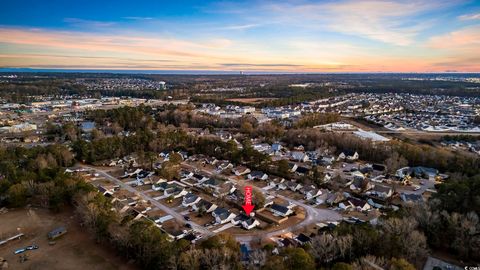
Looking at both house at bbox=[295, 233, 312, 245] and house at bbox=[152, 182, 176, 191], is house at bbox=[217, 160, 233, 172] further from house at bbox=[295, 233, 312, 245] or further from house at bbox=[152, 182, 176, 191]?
house at bbox=[295, 233, 312, 245]

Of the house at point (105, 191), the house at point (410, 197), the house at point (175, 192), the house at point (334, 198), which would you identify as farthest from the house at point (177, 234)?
the house at point (410, 197)

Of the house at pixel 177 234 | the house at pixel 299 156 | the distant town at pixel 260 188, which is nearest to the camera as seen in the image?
the distant town at pixel 260 188

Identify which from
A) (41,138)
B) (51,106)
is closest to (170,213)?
(41,138)

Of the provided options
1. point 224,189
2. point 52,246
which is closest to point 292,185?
point 224,189

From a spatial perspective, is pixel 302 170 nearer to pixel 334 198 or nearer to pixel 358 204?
pixel 334 198

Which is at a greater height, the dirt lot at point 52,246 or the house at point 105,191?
the house at point 105,191

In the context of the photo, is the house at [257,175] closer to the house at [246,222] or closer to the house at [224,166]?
the house at [224,166]
